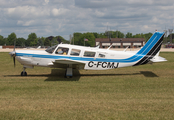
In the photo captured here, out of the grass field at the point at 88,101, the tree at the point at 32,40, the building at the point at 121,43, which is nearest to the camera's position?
the grass field at the point at 88,101

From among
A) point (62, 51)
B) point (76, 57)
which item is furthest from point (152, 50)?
point (62, 51)

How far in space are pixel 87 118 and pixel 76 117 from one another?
0.31m

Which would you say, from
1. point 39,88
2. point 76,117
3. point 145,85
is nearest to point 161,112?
point 76,117

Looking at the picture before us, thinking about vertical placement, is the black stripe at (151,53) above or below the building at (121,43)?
below

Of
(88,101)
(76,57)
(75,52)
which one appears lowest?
(88,101)

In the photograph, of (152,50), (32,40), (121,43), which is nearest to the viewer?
(152,50)

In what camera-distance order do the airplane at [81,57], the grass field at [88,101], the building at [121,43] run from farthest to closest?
the building at [121,43]
the airplane at [81,57]
the grass field at [88,101]

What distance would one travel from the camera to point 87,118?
5.27 metres

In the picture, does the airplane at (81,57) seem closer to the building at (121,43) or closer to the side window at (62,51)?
the side window at (62,51)

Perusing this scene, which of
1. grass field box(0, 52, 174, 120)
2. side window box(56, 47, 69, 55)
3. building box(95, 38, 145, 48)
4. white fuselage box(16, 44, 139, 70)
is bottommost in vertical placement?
grass field box(0, 52, 174, 120)

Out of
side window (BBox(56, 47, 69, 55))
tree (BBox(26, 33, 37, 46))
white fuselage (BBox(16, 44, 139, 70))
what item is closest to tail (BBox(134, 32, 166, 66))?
white fuselage (BBox(16, 44, 139, 70))

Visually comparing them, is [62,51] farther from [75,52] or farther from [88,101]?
[88,101]

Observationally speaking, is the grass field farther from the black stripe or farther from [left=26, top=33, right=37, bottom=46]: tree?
[left=26, top=33, right=37, bottom=46]: tree

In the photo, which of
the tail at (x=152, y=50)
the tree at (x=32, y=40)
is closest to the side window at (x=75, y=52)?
the tail at (x=152, y=50)
